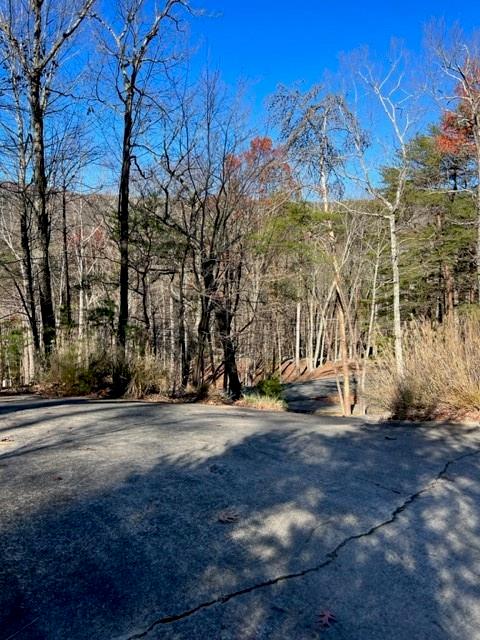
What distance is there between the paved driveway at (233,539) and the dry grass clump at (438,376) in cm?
152

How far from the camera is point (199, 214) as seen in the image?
38.6 feet

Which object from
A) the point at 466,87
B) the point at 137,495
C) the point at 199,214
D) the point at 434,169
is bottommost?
the point at 137,495

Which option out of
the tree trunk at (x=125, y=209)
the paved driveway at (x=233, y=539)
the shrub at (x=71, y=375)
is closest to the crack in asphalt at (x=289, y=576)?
the paved driveway at (x=233, y=539)

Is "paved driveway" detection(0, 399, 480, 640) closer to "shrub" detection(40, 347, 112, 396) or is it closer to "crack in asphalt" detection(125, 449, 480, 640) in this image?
"crack in asphalt" detection(125, 449, 480, 640)

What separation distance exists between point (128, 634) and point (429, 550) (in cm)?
145

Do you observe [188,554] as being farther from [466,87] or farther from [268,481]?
[466,87]

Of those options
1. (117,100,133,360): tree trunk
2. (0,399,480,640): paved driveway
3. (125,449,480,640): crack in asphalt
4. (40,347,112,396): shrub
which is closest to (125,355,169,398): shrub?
(40,347,112,396): shrub

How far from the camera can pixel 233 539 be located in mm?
2299

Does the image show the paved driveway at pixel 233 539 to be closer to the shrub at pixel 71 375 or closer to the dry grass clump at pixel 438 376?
the dry grass clump at pixel 438 376

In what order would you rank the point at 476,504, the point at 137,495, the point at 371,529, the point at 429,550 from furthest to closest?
the point at 476,504, the point at 137,495, the point at 371,529, the point at 429,550

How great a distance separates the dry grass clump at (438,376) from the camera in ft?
17.8

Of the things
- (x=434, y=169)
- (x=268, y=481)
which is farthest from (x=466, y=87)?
(x=268, y=481)

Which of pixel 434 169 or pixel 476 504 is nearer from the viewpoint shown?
pixel 476 504

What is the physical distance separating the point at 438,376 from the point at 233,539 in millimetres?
4099
